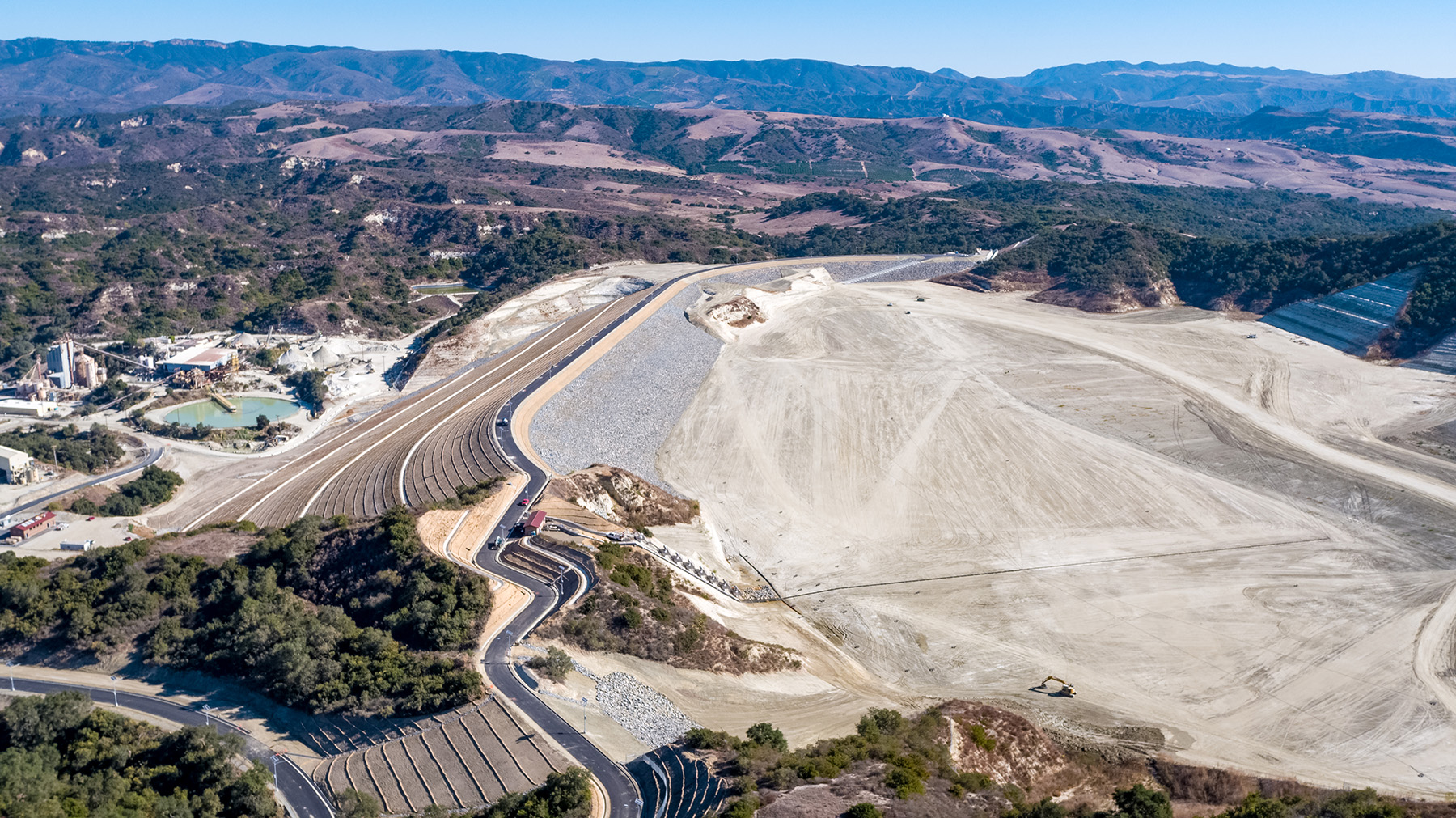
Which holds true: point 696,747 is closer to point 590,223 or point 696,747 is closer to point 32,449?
point 32,449

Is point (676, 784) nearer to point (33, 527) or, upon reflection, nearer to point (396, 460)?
point (396, 460)

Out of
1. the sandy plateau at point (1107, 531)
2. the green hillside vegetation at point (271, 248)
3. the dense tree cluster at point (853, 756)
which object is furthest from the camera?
the green hillside vegetation at point (271, 248)

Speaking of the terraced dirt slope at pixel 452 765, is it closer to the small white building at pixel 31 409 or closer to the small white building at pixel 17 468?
the small white building at pixel 17 468

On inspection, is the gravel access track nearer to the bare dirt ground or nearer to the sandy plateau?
the bare dirt ground

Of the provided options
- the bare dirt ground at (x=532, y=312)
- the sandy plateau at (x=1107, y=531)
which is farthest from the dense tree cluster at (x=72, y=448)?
the sandy plateau at (x=1107, y=531)

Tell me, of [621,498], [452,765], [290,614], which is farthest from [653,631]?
[621,498]
